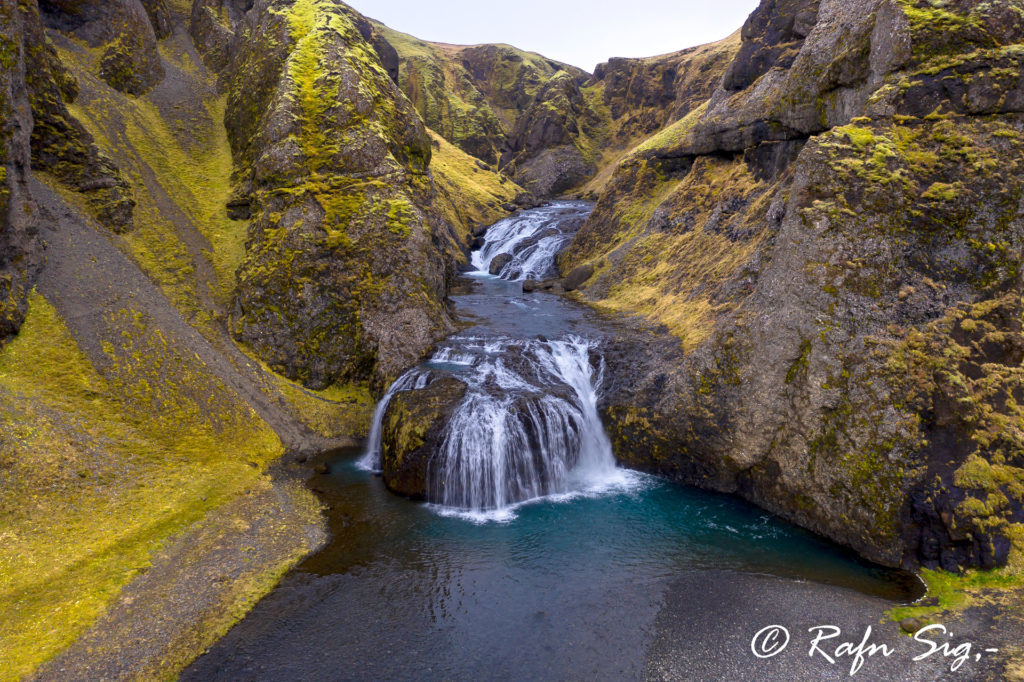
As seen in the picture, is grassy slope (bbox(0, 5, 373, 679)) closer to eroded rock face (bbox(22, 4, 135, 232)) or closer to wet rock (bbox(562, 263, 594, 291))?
eroded rock face (bbox(22, 4, 135, 232))

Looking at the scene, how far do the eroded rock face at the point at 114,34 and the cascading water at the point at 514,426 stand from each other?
30342 mm

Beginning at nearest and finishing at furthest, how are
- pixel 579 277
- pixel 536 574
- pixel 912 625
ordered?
pixel 912 625, pixel 536 574, pixel 579 277

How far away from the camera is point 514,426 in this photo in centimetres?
1942

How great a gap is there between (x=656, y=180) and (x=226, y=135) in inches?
1334

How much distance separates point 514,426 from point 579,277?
21.9 meters

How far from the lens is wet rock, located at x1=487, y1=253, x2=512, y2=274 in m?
48.0

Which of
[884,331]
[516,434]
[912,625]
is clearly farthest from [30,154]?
[912,625]

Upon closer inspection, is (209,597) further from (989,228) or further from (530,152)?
(530,152)

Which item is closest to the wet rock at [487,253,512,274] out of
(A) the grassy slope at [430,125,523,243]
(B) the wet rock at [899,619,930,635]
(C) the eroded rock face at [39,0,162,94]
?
(A) the grassy slope at [430,125,523,243]

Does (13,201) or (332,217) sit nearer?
(13,201)

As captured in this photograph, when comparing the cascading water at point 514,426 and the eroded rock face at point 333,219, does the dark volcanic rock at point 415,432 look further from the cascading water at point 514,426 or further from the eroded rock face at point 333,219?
the eroded rock face at point 333,219

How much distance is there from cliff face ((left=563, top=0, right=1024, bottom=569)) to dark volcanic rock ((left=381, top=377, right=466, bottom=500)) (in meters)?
7.53

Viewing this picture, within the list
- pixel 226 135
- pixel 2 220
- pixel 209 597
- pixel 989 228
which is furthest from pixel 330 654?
pixel 226 135

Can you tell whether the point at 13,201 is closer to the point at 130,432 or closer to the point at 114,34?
the point at 130,432
